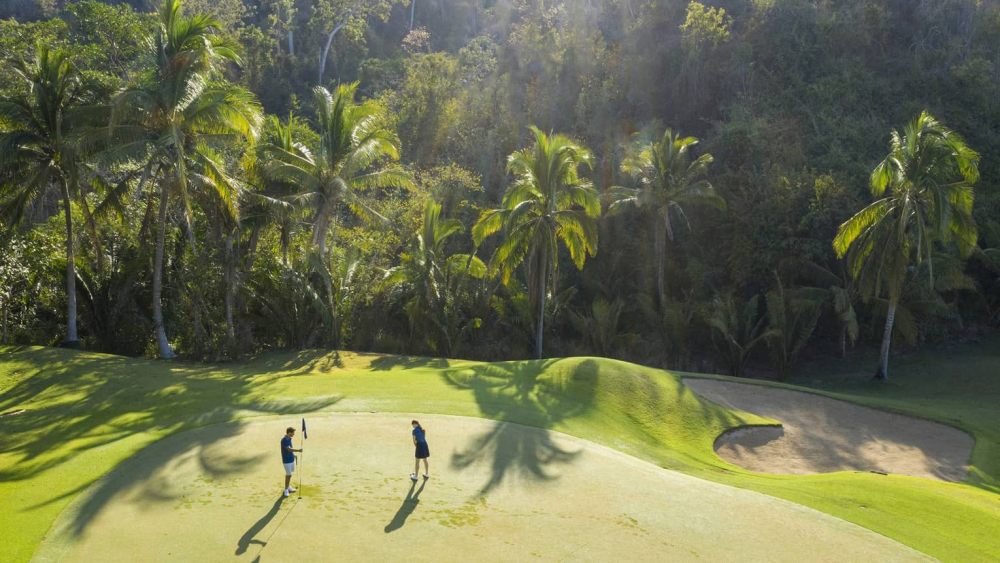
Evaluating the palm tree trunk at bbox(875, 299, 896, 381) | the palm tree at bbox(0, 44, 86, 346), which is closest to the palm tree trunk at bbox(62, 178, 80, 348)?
the palm tree at bbox(0, 44, 86, 346)

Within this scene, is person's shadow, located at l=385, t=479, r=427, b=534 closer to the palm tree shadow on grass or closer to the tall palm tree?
the palm tree shadow on grass

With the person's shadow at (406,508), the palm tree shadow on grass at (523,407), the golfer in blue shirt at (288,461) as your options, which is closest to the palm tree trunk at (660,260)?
the palm tree shadow on grass at (523,407)

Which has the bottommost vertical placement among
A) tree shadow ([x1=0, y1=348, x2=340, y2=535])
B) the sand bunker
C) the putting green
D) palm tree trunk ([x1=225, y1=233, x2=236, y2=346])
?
the sand bunker

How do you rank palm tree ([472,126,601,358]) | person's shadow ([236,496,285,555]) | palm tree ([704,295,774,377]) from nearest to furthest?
person's shadow ([236,496,285,555]) → palm tree ([472,126,601,358]) → palm tree ([704,295,774,377])

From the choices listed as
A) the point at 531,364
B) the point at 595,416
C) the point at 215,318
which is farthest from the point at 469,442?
the point at 215,318

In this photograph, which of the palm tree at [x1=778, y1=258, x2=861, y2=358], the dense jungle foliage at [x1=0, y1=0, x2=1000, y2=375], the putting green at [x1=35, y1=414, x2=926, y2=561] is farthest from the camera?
the palm tree at [x1=778, y1=258, x2=861, y2=358]

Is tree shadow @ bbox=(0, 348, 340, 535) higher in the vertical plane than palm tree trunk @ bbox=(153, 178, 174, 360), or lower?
lower

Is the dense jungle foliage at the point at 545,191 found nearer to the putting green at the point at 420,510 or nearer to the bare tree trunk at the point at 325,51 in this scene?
the putting green at the point at 420,510

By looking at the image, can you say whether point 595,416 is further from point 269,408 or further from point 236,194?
point 236,194

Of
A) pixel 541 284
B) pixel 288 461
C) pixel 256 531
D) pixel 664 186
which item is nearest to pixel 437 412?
pixel 288 461
